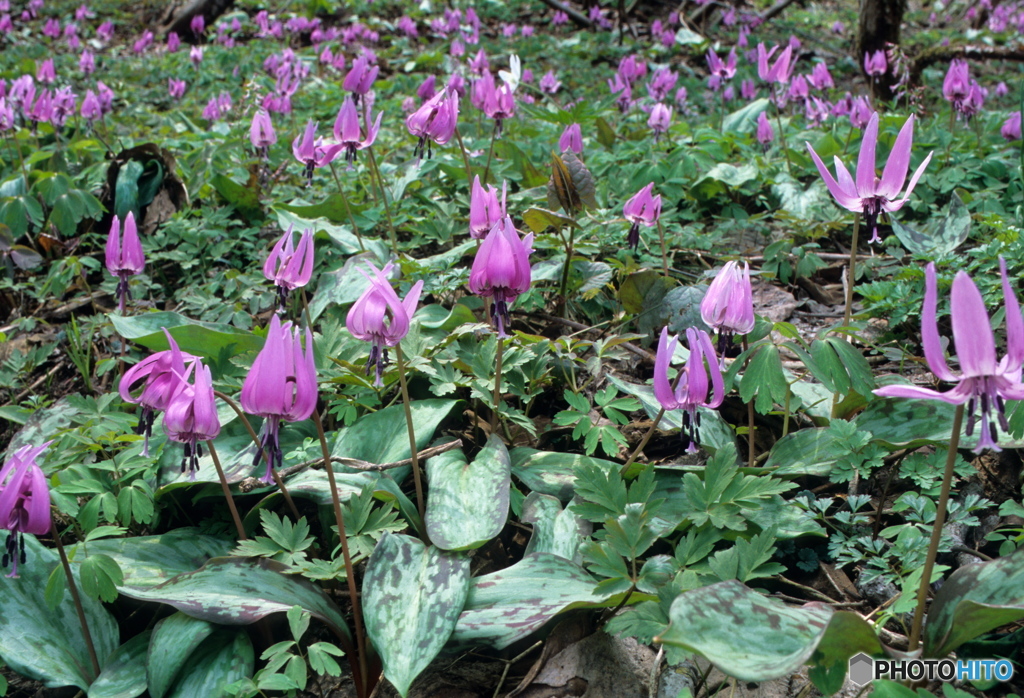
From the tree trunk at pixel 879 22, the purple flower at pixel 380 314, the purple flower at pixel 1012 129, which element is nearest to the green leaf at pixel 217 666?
the purple flower at pixel 380 314

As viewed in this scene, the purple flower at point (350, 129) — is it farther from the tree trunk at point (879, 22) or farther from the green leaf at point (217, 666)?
the tree trunk at point (879, 22)

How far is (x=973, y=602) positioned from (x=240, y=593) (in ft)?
4.63

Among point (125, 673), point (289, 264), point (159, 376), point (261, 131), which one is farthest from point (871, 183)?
point (261, 131)

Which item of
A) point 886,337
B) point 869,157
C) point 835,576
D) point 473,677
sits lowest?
point 473,677

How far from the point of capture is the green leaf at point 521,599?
58.1 inches

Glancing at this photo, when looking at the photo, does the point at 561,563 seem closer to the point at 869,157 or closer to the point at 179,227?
the point at 869,157

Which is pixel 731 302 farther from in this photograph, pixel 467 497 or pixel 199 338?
pixel 199 338

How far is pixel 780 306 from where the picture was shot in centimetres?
277

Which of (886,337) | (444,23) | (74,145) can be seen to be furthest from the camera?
(444,23)

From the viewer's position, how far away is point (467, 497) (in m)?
1.75

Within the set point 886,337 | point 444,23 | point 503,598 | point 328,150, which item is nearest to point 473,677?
point 503,598

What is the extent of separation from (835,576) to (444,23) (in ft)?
35.3

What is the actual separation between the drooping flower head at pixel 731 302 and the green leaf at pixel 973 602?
2.19ft

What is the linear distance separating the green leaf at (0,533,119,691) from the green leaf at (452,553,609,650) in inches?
34.4
